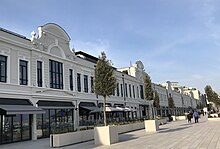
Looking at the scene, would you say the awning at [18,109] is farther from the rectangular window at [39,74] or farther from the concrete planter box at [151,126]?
the concrete planter box at [151,126]

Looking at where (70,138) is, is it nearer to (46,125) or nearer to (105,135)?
(105,135)

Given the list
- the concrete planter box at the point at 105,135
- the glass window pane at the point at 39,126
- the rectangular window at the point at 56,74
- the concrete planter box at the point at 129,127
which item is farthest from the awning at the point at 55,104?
the concrete planter box at the point at 105,135

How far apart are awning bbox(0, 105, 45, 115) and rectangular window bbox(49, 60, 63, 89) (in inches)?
179

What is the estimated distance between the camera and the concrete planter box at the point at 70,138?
16281 millimetres

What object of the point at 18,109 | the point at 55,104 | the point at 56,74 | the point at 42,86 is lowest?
the point at 18,109

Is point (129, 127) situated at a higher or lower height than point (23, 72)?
lower

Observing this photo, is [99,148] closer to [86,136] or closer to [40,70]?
[86,136]

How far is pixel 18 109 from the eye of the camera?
19.4 metres

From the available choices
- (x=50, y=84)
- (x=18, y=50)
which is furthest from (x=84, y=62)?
(x=18, y=50)

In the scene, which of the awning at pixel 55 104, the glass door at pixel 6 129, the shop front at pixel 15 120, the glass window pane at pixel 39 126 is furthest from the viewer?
the awning at pixel 55 104

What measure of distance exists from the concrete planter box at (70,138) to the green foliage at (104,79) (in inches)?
124

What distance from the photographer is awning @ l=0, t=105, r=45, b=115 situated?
60.6ft

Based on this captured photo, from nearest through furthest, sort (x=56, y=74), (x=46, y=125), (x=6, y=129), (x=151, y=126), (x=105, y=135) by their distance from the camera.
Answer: (x=105, y=135)
(x=6, y=129)
(x=46, y=125)
(x=151, y=126)
(x=56, y=74)

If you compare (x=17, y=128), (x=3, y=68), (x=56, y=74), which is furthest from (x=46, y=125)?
(x=3, y=68)
